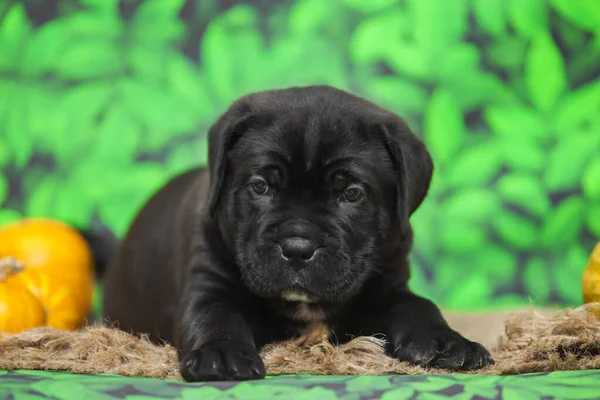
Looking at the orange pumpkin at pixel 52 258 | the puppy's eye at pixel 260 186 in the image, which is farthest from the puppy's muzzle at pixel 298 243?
the orange pumpkin at pixel 52 258

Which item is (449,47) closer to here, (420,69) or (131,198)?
(420,69)

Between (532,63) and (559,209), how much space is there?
87cm

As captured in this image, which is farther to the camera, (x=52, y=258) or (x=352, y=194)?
(x=52, y=258)

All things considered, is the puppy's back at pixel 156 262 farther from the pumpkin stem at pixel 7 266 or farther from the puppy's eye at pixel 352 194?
the puppy's eye at pixel 352 194

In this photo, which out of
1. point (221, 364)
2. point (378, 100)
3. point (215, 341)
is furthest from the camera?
point (378, 100)

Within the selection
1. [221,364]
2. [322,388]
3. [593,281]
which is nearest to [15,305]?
[221,364]

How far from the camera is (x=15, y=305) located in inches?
146

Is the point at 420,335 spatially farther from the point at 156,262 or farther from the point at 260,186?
the point at 156,262

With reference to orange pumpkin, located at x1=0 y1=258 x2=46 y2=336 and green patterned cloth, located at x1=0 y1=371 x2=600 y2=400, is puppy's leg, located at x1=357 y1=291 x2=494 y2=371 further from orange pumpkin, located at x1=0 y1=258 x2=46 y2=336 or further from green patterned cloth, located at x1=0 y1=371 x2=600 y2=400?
orange pumpkin, located at x1=0 y1=258 x2=46 y2=336

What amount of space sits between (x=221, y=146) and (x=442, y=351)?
3.49 ft

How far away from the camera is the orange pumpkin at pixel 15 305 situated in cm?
363

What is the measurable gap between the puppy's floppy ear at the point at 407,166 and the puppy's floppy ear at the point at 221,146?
53 cm

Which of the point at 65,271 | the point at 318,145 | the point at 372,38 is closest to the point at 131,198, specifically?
the point at 65,271

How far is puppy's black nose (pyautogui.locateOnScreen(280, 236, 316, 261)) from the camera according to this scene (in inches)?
113
